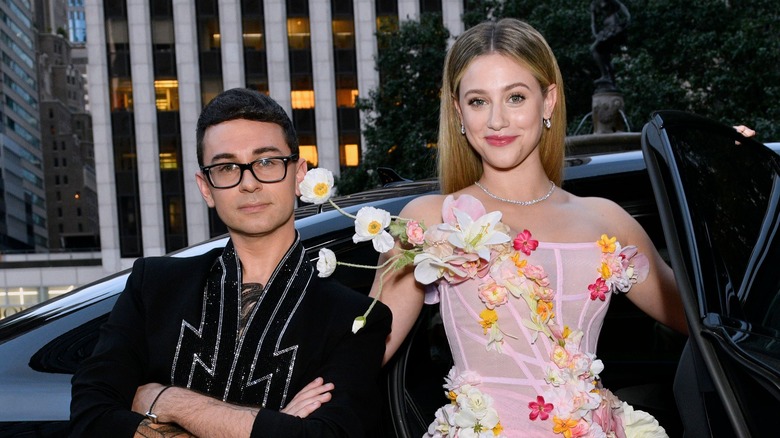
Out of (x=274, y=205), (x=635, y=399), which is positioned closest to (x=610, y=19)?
(x=635, y=399)

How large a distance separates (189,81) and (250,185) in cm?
4055

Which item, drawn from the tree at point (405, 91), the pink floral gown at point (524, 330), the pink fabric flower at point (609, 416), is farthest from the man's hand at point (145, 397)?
the tree at point (405, 91)

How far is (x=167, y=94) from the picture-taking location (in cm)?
4172

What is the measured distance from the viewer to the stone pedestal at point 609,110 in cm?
1023

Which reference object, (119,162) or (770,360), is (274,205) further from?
(119,162)

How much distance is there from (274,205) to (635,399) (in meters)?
1.57

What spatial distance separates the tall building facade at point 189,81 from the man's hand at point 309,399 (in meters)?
38.5

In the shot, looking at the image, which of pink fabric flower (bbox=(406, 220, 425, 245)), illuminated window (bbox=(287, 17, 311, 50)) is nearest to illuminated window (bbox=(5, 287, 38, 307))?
illuminated window (bbox=(287, 17, 311, 50))

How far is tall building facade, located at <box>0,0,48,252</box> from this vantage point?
114000mm

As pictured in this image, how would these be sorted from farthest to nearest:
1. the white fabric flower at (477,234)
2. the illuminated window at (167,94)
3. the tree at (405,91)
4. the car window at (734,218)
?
the illuminated window at (167,94), the tree at (405,91), the white fabric flower at (477,234), the car window at (734,218)

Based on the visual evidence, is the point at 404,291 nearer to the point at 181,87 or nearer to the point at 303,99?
the point at 303,99

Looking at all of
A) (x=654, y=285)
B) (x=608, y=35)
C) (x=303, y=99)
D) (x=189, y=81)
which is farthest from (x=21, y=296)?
(x=654, y=285)

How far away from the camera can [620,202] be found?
2682 mm

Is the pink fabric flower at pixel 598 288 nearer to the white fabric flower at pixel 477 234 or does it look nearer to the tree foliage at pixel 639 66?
the white fabric flower at pixel 477 234
